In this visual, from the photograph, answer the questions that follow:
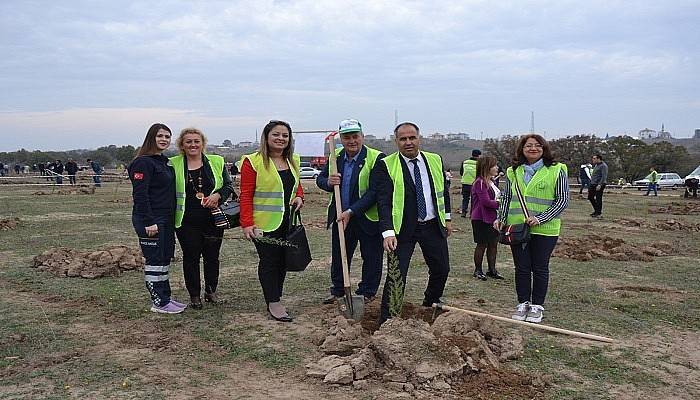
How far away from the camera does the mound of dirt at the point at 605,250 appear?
9711 mm

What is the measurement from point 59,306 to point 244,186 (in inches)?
97.5

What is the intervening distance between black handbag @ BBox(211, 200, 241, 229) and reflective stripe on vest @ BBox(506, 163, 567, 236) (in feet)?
8.55

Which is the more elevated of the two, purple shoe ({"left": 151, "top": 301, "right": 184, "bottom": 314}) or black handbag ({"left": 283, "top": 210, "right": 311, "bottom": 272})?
black handbag ({"left": 283, "top": 210, "right": 311, "bottom": 272})

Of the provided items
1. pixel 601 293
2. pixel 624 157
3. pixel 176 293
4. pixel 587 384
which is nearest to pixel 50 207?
pixel 176 293

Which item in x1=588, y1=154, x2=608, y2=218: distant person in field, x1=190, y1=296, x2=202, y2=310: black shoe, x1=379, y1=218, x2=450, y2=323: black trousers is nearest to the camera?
x1=379, y1=218, x2=450, y2=323: black trousers

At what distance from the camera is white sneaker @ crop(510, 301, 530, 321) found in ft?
19.2

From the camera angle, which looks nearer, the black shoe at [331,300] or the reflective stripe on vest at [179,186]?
the reflective stripe on vest at [179,186]

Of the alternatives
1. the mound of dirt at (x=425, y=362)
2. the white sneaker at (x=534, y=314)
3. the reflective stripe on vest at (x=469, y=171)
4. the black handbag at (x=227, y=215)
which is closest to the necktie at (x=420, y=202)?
the mound of dirt at (x=425, y=362)

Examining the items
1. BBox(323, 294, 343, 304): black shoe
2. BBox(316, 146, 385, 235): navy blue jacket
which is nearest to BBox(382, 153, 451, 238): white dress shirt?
BBox(316, 146, 385, 235): navy blue jacket

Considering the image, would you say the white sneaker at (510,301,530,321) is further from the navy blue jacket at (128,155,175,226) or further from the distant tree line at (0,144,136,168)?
the distant tree line at (0,144,136,168)

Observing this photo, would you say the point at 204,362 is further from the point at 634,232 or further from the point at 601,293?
the point at 634,232

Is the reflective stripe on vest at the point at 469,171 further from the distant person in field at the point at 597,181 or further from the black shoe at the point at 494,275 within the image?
the black shoe at the point at 494,275

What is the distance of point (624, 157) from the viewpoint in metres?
43.2

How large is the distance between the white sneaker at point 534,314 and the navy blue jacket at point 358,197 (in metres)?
1.61
